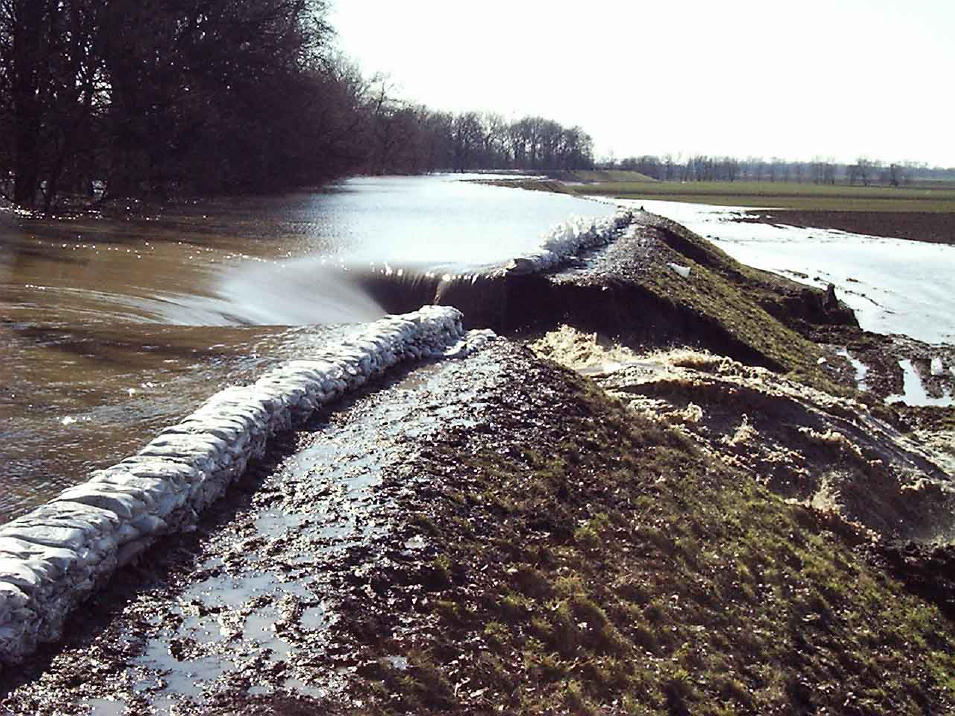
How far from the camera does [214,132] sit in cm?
2859

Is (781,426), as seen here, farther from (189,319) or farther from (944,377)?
(944,377)

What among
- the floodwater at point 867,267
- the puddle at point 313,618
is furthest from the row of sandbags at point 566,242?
the puddle at point 313,618

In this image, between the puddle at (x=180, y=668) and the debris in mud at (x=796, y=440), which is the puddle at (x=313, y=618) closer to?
the puddle at (x=180, y=668)

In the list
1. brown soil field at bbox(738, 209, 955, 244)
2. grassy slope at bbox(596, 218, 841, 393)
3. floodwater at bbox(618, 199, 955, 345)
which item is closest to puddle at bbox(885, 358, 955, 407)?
grassy slope at bbox(596, 218, 841, 393)

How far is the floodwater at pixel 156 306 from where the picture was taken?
569 cm

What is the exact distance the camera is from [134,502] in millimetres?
4203

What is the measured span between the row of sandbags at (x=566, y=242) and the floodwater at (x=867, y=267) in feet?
20.6

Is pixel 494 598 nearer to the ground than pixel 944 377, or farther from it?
farther from it

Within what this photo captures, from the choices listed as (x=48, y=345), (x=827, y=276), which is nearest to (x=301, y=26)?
(x=827, y=276)

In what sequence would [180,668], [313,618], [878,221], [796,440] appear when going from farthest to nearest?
[878,221]
[796,440]
[313,618]
[180,668]

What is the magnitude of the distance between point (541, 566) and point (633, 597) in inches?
21.1

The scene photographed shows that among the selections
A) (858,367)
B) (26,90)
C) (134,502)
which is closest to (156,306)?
(134,502)

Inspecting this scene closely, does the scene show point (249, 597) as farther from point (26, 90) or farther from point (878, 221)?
point (878, 221)

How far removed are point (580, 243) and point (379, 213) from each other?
36.8 feet
